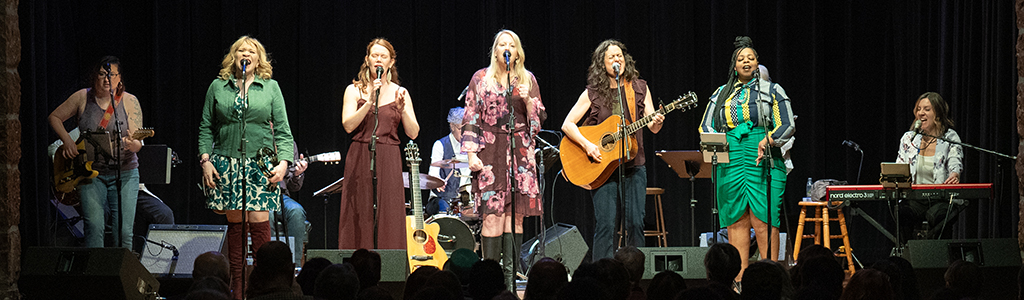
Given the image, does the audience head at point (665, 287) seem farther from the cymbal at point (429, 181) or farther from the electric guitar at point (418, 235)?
the cymbal at point (429, 181)

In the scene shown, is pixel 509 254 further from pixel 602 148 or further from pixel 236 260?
pixel 236 260

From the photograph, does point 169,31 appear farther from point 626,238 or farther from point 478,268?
point 478,268

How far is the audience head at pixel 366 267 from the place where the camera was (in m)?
3.68

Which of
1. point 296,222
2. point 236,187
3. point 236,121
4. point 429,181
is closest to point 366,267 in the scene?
point 236,187

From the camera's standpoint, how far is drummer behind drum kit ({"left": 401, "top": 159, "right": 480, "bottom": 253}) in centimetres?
657

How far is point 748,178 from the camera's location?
207 inches

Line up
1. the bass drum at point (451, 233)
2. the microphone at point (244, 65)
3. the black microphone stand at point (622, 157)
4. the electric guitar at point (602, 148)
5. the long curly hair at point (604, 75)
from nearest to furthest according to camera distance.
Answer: the microphone at point (244, 65) → the black microphone stand at point (622, 157) → the electric guitar at point (602, 148) → the long curly hair at point (604, 75) → the bass drum at point (451, 233)

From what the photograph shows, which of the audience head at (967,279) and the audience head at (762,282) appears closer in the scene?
the audience head at (762,282)

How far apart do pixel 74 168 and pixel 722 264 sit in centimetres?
428

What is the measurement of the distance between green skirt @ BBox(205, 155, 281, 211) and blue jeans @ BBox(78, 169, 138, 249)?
3.79 feet

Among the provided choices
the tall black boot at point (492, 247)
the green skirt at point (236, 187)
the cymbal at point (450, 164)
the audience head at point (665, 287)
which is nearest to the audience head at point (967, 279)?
the audience head at point (665, 287)

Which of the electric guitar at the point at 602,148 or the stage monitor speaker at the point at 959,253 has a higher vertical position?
the electric guitar at the point at 602,148

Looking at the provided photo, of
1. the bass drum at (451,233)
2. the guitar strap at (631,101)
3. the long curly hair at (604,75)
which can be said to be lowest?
the bass drum at (451,233)

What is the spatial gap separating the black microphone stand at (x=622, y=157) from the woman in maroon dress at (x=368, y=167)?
122 cm
